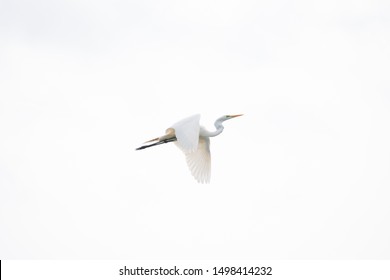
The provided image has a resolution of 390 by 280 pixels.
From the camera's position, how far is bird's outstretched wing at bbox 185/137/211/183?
65.6 feet

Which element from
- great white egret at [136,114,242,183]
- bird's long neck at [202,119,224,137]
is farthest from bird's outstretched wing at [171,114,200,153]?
bird's long neck at [202,119,224,137]

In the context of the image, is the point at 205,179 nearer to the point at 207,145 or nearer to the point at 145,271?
the point at 207,145

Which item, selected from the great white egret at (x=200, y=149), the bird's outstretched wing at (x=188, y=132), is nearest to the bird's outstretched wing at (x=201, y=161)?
the great white egret at (x=200, y=149)

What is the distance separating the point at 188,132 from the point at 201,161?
5.14 ft

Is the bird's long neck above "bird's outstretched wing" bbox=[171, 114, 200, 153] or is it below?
above

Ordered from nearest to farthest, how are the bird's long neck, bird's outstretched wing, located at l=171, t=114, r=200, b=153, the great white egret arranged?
bird's outstretched wing, located at l=171, t=114, r=200, b=153, the great white egret, the bird's long neck

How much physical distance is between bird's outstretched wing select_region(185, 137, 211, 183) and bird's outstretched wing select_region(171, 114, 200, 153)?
1035 millimetres

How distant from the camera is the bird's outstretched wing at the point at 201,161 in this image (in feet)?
65.6

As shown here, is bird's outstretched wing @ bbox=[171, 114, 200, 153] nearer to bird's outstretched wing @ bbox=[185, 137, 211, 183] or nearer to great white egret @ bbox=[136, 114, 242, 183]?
great white egret @ bbox=[136, 114, 242, 183]

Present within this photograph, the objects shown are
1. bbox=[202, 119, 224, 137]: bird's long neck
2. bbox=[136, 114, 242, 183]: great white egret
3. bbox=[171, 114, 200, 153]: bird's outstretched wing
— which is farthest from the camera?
bbox=[202, 119, 224, 137]: bird's long neck

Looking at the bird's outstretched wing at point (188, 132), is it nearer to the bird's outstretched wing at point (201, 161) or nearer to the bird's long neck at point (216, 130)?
the bird's long neck at point (216, 130)

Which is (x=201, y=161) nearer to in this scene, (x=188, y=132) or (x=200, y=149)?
(x=200, y=149)

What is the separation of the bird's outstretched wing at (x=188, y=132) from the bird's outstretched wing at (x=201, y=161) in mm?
1035

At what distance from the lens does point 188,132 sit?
1858cm
